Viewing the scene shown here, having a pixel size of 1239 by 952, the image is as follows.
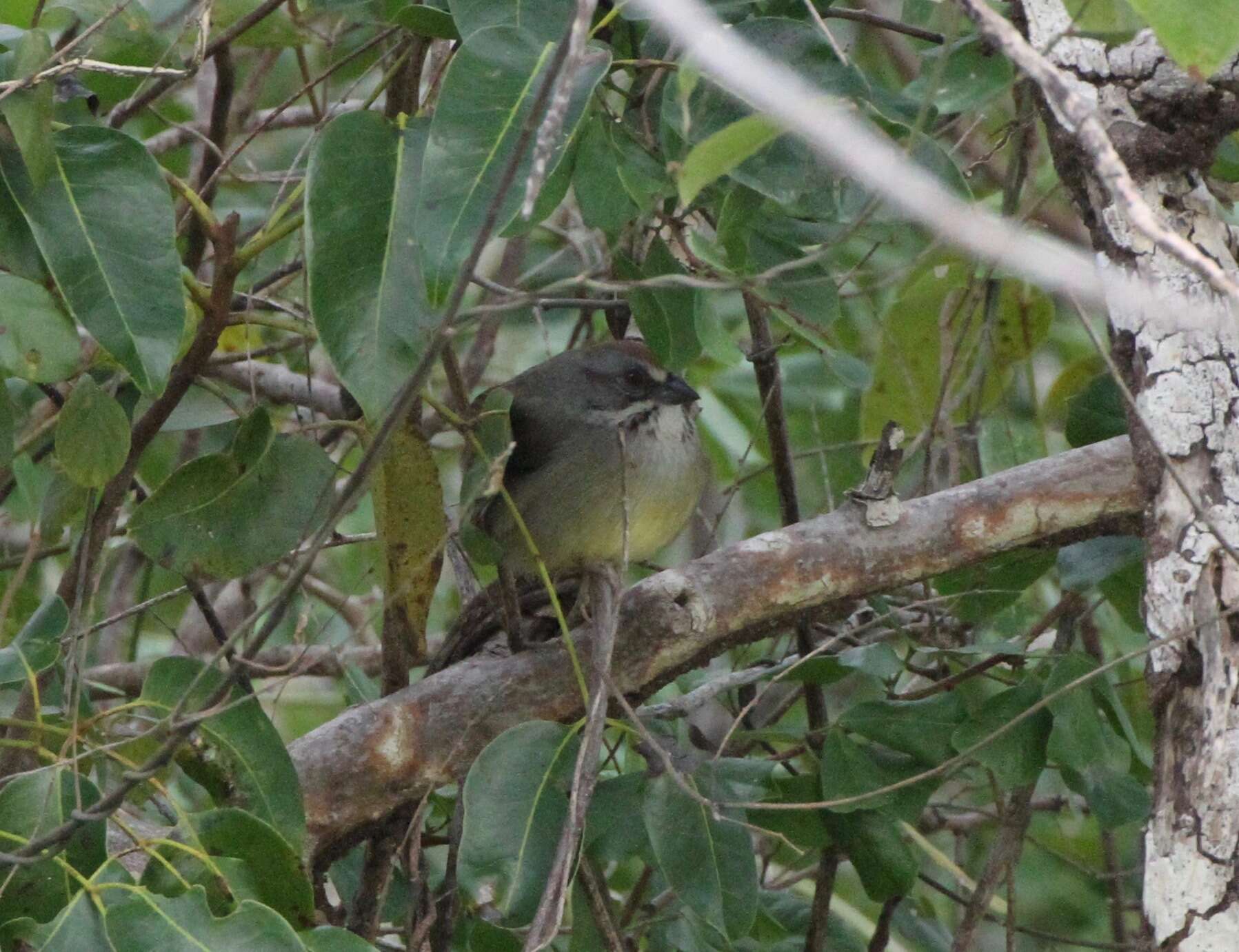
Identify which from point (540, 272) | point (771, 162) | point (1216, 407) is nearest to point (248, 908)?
point (771, 162)

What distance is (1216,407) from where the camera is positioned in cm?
237

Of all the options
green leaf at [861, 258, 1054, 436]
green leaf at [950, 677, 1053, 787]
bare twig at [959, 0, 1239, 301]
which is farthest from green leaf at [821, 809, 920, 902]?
bare twig at [959, 0, 1239, 301]

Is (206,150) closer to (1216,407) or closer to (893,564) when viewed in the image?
(893,564)

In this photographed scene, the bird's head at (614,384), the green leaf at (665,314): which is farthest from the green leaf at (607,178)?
the bird's head at (614,384)

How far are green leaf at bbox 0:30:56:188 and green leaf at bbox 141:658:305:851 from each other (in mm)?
877

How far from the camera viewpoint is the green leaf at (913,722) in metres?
3.35

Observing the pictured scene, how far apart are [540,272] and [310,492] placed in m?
2.28

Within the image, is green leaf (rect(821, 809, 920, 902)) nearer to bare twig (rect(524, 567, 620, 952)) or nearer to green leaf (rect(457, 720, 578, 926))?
bare twig (rect(524, 567, 620, 952))

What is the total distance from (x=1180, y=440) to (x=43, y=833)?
1911 mm

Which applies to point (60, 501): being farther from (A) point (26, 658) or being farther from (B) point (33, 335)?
(B) point (33, 335)

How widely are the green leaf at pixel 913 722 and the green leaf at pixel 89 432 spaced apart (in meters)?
1.66

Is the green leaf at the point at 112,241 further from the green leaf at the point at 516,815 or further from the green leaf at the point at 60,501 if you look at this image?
the green leaf at the point at 516,815

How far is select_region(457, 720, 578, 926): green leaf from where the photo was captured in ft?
8.98

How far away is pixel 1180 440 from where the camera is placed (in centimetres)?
236
